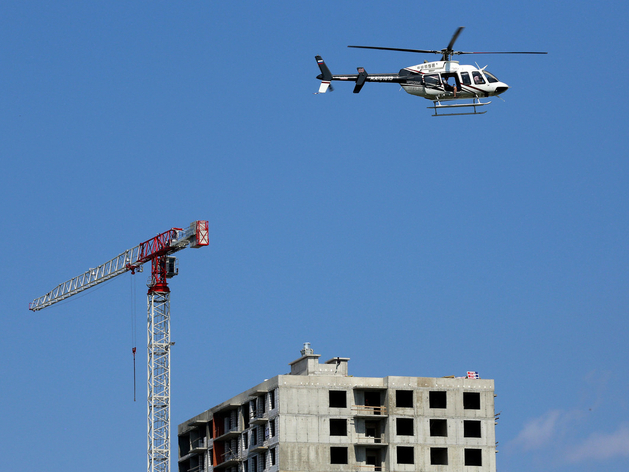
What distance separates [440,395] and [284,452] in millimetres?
16715

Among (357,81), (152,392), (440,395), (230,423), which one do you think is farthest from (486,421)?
(152,392)

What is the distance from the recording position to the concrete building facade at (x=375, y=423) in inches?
5561

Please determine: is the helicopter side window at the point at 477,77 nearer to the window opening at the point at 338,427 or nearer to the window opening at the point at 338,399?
the window opening at the point at 338,399

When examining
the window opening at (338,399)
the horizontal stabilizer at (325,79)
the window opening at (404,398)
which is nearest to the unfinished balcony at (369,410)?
the window opening at (338,399)

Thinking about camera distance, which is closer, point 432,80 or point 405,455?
point 432,80

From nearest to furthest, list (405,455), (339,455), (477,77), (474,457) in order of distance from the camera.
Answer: (477,77)
(339,455)
(405,455)
(474,457)

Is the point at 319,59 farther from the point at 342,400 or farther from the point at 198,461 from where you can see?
the point at 198,461

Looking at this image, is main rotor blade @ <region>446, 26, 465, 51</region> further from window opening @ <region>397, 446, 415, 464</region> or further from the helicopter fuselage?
window opening @ <region>397, 446, 415, 464</region>

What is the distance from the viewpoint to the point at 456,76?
123 meters

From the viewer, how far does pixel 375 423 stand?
144000 mm

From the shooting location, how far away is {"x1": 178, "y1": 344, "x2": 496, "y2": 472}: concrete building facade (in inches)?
5561

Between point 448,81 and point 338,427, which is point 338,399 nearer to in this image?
point 338,427

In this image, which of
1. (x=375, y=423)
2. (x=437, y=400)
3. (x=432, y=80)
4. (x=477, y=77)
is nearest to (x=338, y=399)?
(x=375, y=423)

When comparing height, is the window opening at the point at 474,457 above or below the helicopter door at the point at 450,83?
below
